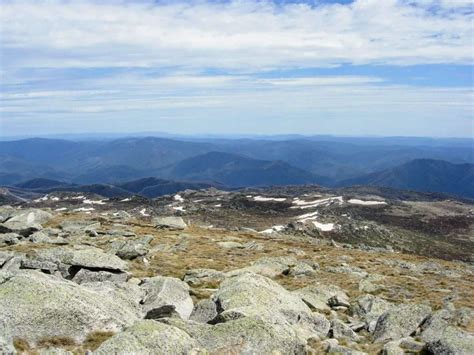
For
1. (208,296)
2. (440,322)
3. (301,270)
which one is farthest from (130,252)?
(440,322)

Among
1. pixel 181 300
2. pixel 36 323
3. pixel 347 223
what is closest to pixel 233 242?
pixel 181 300

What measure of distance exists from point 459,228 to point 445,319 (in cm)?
15998

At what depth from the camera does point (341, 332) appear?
73.3 feet

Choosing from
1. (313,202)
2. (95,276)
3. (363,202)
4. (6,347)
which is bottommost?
(363,202)

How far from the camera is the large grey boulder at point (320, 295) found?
26.6m

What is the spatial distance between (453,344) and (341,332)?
540 centimetres

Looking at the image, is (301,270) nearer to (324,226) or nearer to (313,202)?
(324,226)

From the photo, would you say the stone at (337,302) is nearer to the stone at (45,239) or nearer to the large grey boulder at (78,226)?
the stone at (45,239)

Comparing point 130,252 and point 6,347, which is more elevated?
point 6,347

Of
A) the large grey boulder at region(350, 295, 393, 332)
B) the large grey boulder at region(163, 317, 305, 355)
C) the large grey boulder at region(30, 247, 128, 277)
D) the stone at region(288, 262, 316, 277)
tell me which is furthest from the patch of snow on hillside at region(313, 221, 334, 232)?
the large grey boulder at region(163, 317, 305, 355)

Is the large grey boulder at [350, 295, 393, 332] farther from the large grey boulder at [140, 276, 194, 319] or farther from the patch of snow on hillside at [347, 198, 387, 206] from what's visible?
the patch of snow on hillside at [347, 198, 387, 206]

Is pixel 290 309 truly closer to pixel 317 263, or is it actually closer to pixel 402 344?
pixel 402 344

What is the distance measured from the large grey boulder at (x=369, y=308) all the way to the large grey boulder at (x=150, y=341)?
12.4 metres

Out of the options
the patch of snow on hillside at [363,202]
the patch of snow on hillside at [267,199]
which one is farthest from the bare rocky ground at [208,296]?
the patch of snow on hillside at [363,202]
